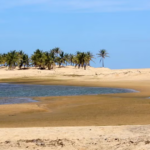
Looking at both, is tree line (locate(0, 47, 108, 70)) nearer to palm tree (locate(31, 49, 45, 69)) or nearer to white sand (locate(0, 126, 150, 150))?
palm tree (locate(31, 49, 45, 69))

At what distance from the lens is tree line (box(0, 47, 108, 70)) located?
118 m

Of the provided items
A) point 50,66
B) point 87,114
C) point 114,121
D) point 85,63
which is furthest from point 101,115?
point 85,63

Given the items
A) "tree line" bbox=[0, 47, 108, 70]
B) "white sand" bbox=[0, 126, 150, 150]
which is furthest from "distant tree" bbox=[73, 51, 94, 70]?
"white sand" bbox=[0, 126, 150, 150]

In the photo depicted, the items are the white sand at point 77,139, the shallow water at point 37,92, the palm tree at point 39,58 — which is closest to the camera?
the white sand at point 77,139

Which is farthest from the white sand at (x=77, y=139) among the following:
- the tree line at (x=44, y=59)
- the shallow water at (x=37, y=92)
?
the tree line at (x=44, y=59)

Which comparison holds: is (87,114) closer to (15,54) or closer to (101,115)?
(101,115)

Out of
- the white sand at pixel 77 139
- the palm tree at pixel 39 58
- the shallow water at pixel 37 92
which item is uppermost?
the palm tree at pixel 39 58

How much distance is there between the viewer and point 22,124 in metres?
13.8

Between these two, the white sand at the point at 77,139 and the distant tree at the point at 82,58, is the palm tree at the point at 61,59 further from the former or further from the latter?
the white sand at the point at 77,139

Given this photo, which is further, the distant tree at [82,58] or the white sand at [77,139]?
the distant tree at [82,58]

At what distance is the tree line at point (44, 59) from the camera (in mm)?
118062

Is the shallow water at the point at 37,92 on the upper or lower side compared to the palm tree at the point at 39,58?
lower

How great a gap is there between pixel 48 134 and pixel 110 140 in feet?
6.13

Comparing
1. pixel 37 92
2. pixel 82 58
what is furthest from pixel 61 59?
pixel 37 92
